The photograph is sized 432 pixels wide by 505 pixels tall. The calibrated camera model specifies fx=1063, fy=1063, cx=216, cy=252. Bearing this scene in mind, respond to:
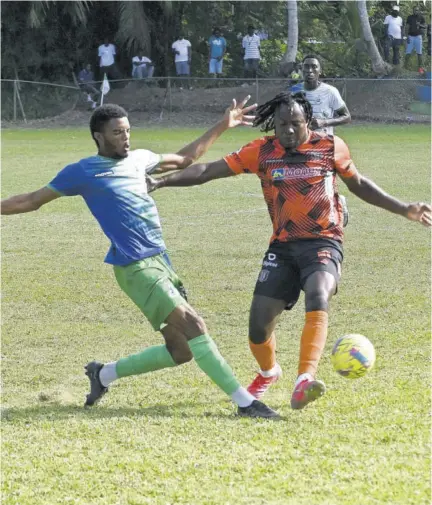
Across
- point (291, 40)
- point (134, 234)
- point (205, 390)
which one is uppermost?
point (291, 40)

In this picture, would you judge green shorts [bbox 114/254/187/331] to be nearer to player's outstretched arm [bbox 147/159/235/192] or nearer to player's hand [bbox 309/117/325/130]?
player's outstretched arm [bbox 147/159/235/192]

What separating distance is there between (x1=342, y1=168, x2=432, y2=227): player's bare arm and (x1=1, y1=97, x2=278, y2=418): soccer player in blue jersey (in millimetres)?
1479

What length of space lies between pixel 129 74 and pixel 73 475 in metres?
34.0

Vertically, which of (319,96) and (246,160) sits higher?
(319,96)

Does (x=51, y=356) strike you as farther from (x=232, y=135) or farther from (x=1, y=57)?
(x=1, y=57)

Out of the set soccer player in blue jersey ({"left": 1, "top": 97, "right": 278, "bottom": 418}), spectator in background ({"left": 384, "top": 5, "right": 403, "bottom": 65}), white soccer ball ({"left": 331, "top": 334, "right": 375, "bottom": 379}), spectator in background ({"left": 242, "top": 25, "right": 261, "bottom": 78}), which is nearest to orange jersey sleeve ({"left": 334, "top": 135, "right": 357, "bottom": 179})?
white soccer ball ({"left": 331, "top": 334, "right": 375, "bottom": 379})

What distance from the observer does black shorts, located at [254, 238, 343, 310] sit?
7.39 meters

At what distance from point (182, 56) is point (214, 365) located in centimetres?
3143

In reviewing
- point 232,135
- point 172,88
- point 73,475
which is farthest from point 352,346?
point 172,88

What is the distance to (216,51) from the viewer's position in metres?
37.5

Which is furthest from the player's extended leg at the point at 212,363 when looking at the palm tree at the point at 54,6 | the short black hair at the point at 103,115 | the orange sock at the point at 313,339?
the palm tree at the point at 54,6

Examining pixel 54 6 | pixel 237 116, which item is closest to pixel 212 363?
pixel 237 116

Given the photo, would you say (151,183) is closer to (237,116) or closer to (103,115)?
(103,115)

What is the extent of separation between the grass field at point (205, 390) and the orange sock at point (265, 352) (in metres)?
0.24
